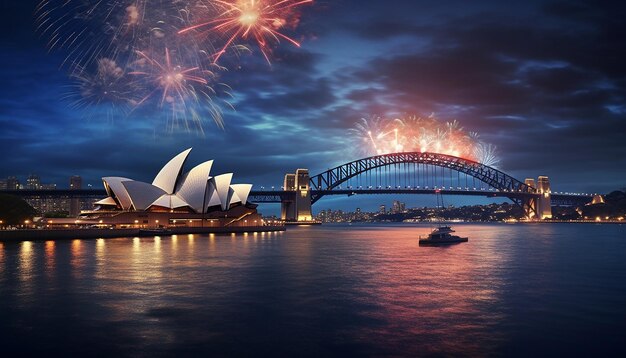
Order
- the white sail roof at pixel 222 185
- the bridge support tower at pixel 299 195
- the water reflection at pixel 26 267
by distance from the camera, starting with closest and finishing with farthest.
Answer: the water reflection at pixel 26 267
the white sail roof at pixel 222 185
the bridge support tower at pixel 299 195

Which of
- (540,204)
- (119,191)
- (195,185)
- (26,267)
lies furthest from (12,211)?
(540,204)

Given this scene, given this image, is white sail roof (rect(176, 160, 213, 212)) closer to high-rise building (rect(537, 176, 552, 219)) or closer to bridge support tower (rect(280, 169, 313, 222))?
bridge support tower (rect(280, 169, 313, 222))

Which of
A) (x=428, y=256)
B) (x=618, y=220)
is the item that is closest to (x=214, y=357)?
(x=428, y=256)

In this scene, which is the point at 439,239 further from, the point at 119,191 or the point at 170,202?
the point at 119,191

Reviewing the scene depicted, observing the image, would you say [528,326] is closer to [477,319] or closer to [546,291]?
[477,319]

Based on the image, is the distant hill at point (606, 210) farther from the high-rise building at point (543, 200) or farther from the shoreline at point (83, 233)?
the shoreline at point (83, 233)

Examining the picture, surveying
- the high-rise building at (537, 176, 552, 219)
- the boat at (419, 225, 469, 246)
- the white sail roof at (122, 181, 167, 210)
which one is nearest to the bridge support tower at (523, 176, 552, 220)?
the high-rise building at (537, 176, 552, 219)

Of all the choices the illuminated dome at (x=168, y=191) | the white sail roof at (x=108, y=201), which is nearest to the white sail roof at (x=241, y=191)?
the illuminated dome at (x=168, y=191)

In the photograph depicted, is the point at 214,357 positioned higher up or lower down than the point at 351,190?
lower down
